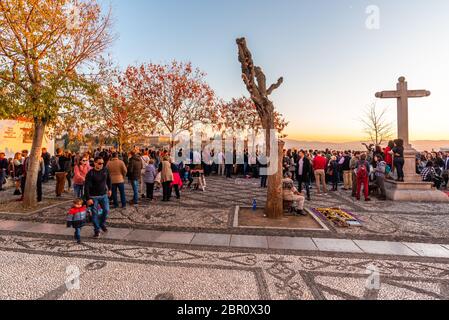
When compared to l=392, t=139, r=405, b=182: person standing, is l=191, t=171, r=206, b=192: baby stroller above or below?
below

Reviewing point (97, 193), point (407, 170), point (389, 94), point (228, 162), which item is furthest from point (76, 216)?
point (228, 162)

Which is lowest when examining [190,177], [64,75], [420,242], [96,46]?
[420,242]

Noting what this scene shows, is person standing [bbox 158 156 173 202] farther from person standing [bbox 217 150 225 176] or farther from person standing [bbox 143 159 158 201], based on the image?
person standing [bbox 217 150 225 176]

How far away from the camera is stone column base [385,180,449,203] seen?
1043 cm

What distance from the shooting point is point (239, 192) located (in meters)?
12.6

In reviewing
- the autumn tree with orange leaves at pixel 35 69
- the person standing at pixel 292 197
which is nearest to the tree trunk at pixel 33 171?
the autumn tree with orange leaves at pixel 35 69

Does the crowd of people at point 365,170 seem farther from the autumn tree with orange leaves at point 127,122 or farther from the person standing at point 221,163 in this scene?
the autumn tree with orange leaves at point 127,122

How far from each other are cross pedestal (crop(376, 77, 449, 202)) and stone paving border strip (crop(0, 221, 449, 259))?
18.9 feet

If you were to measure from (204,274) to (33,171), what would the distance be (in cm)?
829

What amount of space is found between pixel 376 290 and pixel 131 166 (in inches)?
350

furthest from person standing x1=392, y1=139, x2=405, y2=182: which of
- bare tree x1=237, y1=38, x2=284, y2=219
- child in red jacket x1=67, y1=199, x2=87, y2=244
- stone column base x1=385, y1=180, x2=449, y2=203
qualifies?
child in red jacket x1=67, y1=199, x2=87, y2=244

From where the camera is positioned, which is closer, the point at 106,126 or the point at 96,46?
the point at 96,46
